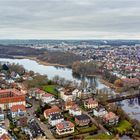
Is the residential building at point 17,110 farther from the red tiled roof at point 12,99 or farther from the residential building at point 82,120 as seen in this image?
the residential building at point 82,120

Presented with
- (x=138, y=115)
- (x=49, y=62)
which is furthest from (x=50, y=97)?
(x=49, y=62)

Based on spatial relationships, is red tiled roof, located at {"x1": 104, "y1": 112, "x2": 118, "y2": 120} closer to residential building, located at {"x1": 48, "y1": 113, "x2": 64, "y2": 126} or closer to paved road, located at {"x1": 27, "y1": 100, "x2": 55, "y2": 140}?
residential building, located at {"x1": 48, "y1": 113, "x2": 64, "y2": 126}

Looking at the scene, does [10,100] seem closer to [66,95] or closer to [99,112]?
[66,95]

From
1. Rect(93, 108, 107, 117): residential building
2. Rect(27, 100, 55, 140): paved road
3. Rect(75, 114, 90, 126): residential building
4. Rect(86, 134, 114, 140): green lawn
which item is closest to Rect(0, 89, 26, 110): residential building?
Rect(27, 100, 55, 140): paved road

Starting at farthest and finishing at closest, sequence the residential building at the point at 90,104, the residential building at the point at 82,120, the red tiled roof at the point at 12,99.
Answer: the residential building at the point at 90,104
the red tiled roof at the point at 12,99
the residential building at the point at 82,120

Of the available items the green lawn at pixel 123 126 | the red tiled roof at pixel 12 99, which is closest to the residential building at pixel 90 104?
the green lawn at pixel 123 126

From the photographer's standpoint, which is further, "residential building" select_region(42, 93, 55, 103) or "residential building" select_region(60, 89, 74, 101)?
"residential building" select_region(60, 89, 74, 101)
